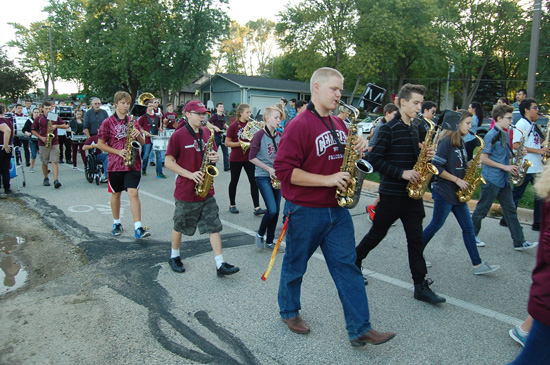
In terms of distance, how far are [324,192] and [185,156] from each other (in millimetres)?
2108

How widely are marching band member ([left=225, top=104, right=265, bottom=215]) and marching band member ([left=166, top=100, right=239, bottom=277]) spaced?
268 centimetres

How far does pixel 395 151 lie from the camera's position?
404 cm

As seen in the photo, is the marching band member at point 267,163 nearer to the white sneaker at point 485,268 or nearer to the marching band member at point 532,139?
the white sneaker at point 485,268

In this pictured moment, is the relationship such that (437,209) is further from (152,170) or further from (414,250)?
(152,170)

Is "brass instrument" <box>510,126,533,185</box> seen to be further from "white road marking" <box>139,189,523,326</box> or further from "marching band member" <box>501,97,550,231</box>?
"white road marking" <box>139,189,523,326</box>

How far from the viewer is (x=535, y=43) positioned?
1041 cm

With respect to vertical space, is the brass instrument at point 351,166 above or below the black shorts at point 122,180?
above

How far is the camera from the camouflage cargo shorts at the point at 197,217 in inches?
186

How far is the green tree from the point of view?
49.6m

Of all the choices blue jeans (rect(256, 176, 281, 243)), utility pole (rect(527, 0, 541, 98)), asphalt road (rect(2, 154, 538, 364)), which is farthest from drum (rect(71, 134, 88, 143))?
utility pole (rect(527, 0, 541, 98))

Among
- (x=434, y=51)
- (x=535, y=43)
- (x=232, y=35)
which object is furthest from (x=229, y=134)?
(x=232, y=35)

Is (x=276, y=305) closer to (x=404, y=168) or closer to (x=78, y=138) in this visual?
(x=404, y=168)

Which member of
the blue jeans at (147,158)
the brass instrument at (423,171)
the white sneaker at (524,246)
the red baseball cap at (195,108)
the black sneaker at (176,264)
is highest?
the red baseball cap at (195,108)

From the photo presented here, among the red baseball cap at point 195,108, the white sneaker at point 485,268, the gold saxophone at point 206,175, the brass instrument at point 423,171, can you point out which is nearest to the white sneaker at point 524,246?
the white sneaker at point 485,268
